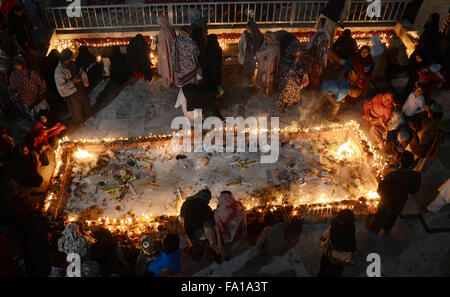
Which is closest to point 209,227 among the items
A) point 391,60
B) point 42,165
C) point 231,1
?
point 42,165

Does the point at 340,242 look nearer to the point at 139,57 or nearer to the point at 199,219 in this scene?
the point at 199,219

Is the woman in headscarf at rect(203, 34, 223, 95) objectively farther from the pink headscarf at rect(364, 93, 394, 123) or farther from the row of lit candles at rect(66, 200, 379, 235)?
the row of lit candles at rect(66, 200, 379, 235)

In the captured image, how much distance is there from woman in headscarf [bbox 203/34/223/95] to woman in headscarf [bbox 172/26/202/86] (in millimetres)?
251

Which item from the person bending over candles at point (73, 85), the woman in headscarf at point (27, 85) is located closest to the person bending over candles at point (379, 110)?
the person bending over candles at point (73, 85)

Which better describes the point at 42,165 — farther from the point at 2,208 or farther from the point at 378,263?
the point at 378,263

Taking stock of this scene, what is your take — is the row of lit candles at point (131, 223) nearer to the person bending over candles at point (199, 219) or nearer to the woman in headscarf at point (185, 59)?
the person bending over candles at point (199, 219)

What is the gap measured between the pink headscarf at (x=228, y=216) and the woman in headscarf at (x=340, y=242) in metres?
1.39

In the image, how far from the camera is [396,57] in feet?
32.6

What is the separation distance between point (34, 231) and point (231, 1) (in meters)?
9.21

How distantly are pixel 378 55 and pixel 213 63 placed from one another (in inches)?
172

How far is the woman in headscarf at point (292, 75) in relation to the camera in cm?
Result: 841

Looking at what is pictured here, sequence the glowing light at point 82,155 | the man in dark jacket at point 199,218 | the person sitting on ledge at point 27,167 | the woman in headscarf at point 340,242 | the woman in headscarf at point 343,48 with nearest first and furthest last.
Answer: the woman in headscarf at point 340,242, the man in dark jacket at point 199,218, the person sitting on ledge at point 27,167, the glowing light at point 82,155, the woman in headscarf at point 343,48

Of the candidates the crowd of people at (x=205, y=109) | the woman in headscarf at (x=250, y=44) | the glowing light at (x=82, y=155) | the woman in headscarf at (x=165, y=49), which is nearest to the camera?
the crowd of people at (x=205, y=109)

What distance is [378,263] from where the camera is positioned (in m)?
6.43
